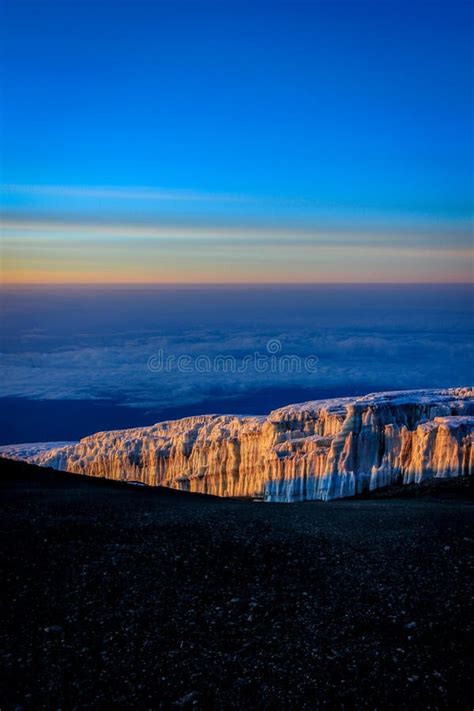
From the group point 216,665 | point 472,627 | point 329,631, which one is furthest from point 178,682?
point 472,627

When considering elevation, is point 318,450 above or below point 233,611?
below

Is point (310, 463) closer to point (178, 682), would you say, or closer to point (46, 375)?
point (178, 682)

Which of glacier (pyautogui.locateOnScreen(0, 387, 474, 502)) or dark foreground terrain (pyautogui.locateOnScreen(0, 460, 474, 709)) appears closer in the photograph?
dark foreground terrain (pyautogui.locateOnScreen(0, 460, 474, 709))

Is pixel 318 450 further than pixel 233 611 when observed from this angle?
Yes

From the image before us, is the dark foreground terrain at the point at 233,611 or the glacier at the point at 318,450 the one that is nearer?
the dark foreground terrain at the point at 233,611

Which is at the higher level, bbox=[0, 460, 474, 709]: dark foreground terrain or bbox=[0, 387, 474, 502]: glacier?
bbox=[0, 460, 474, 709]: dark foreground terrain
